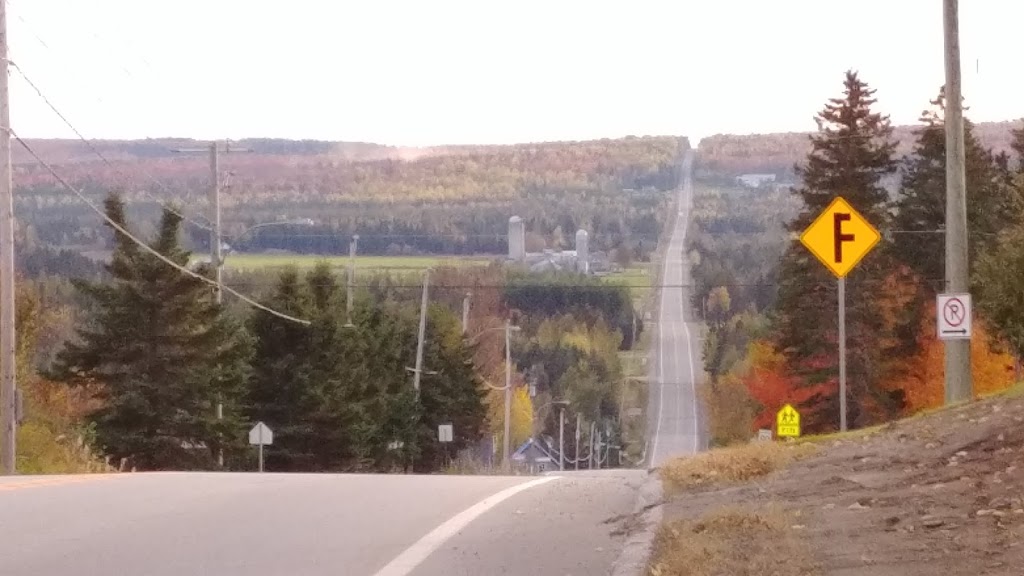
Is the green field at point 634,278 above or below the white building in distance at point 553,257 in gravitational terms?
below

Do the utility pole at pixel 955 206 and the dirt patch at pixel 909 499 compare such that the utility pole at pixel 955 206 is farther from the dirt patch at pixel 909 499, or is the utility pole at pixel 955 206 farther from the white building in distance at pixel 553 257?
the white building in distance at pixel 553 257

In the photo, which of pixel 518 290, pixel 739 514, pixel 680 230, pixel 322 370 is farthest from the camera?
pixel 680 230

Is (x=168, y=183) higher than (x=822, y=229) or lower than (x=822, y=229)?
higher

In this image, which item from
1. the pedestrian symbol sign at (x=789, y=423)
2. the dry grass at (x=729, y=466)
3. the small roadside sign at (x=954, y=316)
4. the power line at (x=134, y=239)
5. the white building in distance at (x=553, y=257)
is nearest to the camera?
the dry grass at (x=729, y=466)

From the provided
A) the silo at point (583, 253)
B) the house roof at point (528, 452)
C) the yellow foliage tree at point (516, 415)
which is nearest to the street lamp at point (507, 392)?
the silo at point (583, 253)

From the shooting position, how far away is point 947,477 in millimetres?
10367

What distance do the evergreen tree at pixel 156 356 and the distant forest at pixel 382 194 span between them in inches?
84.8

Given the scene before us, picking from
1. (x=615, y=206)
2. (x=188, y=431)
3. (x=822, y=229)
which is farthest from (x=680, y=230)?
(x=822, y=229)

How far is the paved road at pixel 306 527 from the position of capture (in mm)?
9414

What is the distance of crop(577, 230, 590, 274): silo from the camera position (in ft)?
231

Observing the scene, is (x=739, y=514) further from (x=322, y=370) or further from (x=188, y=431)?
(x=322, y=370)

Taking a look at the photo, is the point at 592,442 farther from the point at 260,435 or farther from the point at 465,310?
the point at 260,435

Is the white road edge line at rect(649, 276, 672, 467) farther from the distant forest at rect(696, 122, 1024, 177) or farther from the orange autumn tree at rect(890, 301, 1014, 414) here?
the orange autumn tree at rect(890, 301, 1014, 414)

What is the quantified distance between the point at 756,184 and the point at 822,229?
64.8 meters
